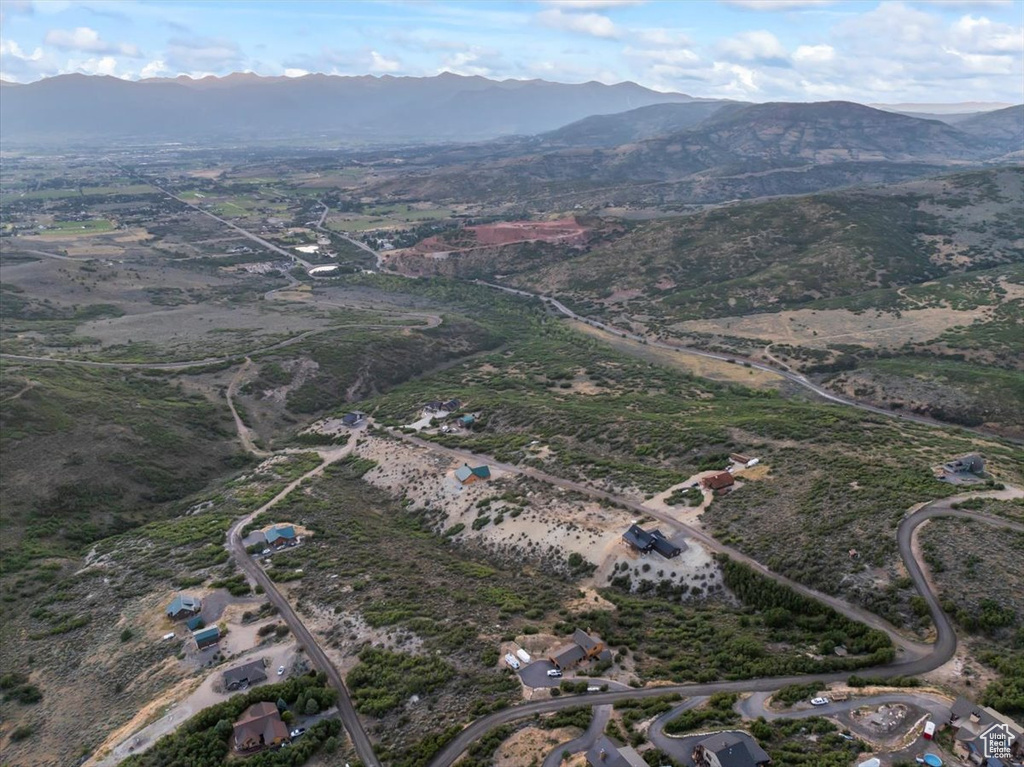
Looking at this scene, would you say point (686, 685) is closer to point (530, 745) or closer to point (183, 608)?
point (530, 745)

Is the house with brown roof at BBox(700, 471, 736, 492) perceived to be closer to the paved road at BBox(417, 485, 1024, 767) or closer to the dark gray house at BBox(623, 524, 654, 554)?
the dark gray house at BBox(623, 524, 654, 554)

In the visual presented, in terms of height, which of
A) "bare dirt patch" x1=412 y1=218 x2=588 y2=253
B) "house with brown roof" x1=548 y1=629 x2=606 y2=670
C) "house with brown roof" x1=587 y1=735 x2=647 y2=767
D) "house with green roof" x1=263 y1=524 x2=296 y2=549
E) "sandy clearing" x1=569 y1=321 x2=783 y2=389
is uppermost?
"bare dirt patch" x1=412 y1=218 x2=588 y2=253

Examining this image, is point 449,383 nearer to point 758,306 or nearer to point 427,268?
point 758,306

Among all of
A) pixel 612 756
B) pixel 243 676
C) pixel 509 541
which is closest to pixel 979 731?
pixel 612 756

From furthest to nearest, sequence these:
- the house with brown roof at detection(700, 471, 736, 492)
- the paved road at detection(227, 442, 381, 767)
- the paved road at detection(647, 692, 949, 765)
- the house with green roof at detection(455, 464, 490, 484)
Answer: the house with green roof at detection(455, 464, 490, 484) → the house with brown roof at detection(700, 471, 736, 492) → the paved road at detection(227, 442, 381, 767) → the paved road at detection(647, 692, 949, 765)

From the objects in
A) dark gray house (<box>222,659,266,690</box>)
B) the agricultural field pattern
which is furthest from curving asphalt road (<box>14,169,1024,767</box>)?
dark gray house (<box>222,659,266,690</box>)

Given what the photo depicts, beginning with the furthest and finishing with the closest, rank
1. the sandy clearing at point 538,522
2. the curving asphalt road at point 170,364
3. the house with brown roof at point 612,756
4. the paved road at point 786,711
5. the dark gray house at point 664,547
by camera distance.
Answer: the curving asphalt road at point 170,364
the dark gray house at point 664,547
the sandy clearing at point 538,522
the paved road at point 786,711
the house with brown roof at point 612,756

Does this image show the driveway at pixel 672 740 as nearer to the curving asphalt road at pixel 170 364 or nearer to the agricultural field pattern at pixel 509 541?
the agricultural field pattern at pixel 509 541

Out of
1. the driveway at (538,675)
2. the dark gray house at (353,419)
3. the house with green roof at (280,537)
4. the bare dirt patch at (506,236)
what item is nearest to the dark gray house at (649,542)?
the driveway at (538,675)
